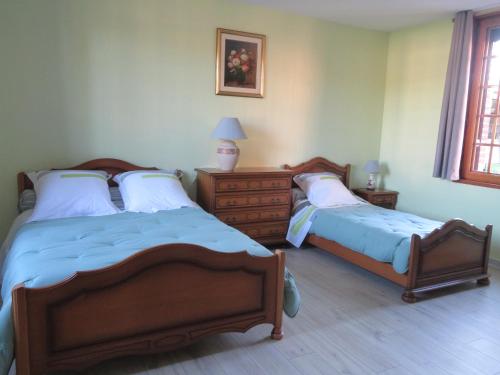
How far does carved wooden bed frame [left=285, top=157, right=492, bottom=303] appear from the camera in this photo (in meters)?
2.78

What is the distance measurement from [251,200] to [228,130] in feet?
2.32

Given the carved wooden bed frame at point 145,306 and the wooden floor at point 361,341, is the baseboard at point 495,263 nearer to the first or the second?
the wooden floor at point 361,341

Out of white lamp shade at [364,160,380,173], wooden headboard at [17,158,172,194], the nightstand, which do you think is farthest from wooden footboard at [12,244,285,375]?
white lamp shade at [364,160,380,173]

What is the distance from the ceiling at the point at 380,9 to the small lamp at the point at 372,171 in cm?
158

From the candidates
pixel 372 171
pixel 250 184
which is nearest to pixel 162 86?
pixel 250 184

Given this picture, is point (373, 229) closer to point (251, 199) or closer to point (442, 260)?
point (442, 260)

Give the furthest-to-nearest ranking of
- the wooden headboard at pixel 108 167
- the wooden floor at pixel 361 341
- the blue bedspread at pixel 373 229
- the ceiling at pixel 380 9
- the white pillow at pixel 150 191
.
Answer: the ceiling at pixel 380 9
the wooden headboard at pixel 108 167
the white pillow at pixel 150 191
the blue bedspread at pixel 373 229
the wooden floor at pixel 361 341

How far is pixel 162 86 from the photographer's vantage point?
3.57 metres

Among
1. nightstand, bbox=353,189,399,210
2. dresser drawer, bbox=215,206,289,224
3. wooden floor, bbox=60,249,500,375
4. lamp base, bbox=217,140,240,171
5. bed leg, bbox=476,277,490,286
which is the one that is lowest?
wooden floor, bbox=60,249,500,375

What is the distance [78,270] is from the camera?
175 cm

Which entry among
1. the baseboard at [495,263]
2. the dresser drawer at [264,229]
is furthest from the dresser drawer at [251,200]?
the baseboard at [495,263]

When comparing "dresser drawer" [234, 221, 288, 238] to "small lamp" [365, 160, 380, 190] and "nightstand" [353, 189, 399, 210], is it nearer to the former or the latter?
"nightstand" [353, 189, 399, 210]

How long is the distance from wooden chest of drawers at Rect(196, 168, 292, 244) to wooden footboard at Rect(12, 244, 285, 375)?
1.50 m

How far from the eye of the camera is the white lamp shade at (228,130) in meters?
3.58
